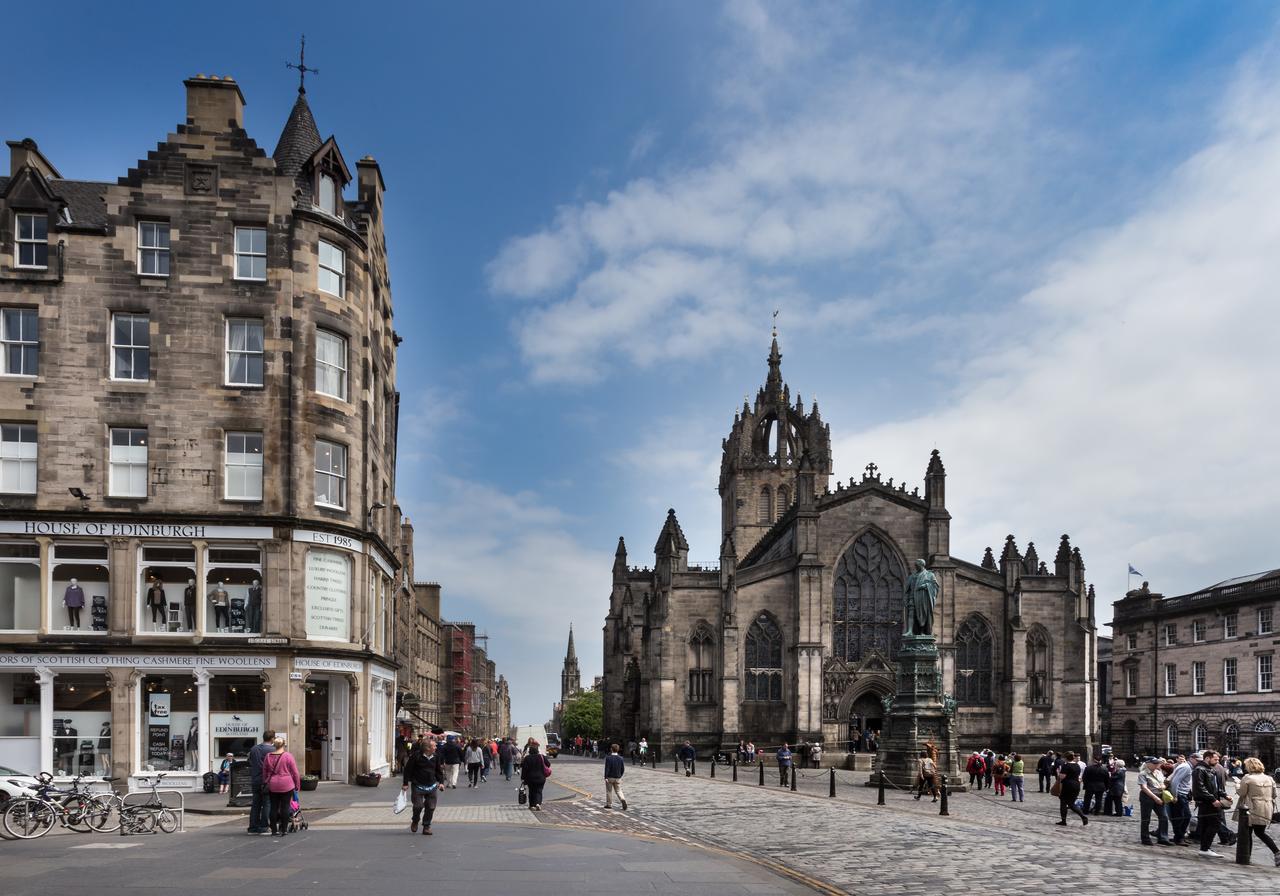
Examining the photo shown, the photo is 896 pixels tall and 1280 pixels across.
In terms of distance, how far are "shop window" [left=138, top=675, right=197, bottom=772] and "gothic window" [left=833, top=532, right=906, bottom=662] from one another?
42672 millimetres

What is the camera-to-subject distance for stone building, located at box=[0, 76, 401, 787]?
96.1ft

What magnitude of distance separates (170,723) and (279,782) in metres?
12.3

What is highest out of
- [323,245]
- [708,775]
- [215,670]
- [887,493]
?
[323,245]

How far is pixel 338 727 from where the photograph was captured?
32.4 meters

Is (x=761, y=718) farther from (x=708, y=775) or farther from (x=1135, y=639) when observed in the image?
(x=1135, y=639)

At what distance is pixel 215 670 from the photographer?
29578 mm

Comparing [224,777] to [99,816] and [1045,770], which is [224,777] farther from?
[1045,770]

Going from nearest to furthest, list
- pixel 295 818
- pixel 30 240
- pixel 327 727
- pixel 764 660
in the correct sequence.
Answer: pixel 295 818
pixel 30 240
pixel 327 727
pixel 764 660

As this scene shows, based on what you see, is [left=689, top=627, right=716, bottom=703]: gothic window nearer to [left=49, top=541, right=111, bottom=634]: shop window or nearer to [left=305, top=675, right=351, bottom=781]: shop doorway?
[left=305, top=675, right=351, bottom=781]: shop doorway

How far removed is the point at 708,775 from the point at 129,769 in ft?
85.4

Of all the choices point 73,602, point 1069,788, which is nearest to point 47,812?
point 73,602

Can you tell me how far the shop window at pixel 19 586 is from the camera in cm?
2948

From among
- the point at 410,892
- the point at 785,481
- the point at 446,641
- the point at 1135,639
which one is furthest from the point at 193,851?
the point at 446,641

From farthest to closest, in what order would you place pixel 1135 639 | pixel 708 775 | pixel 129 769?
pixel 1135 639 < pixel 708 775 < pixel 129 769
